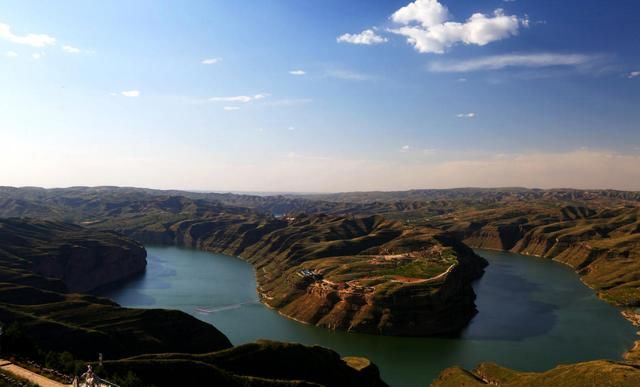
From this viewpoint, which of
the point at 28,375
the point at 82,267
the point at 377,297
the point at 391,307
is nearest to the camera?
the point at 28,375

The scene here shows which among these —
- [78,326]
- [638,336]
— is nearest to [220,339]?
[78,326]

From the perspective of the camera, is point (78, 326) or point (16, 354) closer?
point (16, 354)

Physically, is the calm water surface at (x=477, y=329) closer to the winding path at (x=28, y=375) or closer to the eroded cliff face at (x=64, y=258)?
the eroded cliff face at (x=64, y=258)

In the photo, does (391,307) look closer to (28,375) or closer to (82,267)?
(28,375)

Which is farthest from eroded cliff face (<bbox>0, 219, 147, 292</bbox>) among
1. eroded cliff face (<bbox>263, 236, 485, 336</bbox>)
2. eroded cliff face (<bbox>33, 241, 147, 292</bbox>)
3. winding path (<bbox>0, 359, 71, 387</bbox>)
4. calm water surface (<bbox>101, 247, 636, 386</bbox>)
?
winding path (<bbox>0, 359, 71, 387</bbox>)

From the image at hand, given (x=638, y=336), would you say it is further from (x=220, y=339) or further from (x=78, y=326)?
(x=78, y=326)

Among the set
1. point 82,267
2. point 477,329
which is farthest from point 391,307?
point 82,267

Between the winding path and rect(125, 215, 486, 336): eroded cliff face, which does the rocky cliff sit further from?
rect(125, 215, 486, 336): eroded cliff face

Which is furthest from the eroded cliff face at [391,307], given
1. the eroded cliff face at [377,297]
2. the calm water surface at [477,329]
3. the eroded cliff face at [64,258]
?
the eroded cliff face at [64,258]
